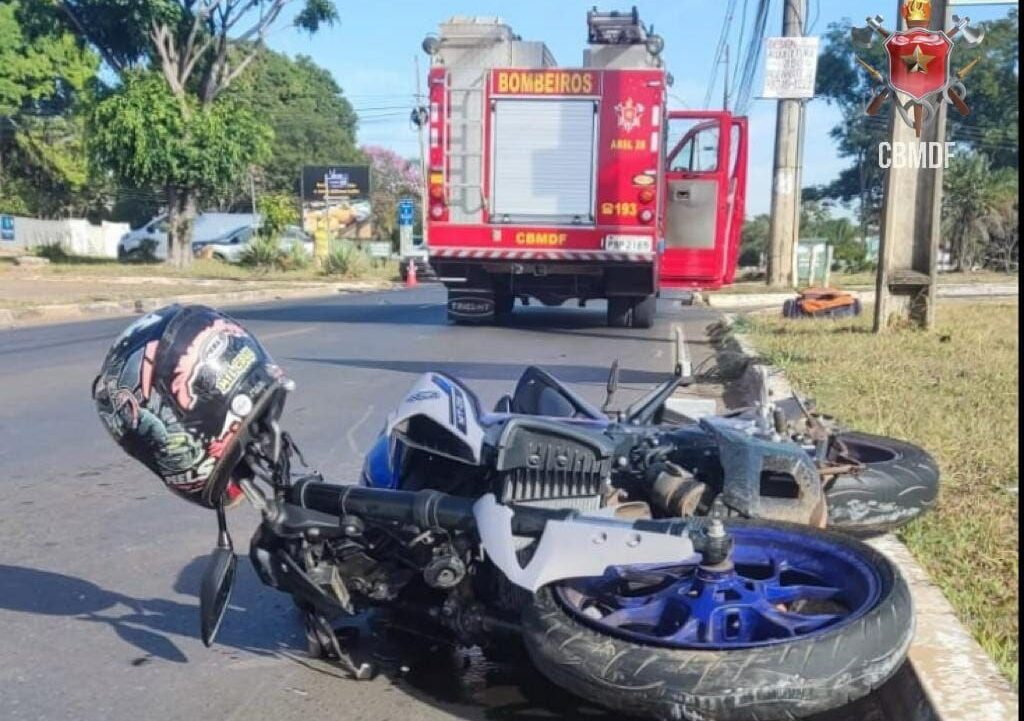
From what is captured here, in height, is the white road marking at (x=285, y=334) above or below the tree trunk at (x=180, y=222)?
below

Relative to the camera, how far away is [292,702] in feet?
10.2

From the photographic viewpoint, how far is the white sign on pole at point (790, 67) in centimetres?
1842

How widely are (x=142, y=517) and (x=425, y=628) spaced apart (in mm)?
2348

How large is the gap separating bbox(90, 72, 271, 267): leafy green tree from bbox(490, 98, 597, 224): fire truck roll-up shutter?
16228mm

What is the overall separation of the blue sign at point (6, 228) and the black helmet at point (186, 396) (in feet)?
153

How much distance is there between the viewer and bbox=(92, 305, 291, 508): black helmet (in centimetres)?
280

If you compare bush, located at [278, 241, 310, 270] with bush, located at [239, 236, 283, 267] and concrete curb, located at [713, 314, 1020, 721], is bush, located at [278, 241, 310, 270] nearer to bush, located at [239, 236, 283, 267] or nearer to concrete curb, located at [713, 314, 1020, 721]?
bush, located at [239, 236, 283, 267]

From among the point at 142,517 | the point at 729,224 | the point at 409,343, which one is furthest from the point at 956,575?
the point at 729,224

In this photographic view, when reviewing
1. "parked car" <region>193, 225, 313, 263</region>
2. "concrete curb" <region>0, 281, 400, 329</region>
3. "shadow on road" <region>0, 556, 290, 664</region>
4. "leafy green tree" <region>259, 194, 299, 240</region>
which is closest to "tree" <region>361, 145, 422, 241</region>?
"parked car" <region>193, 225, 313, 263</region>

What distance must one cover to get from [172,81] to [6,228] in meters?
20.7

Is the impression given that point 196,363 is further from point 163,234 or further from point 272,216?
point 163,234

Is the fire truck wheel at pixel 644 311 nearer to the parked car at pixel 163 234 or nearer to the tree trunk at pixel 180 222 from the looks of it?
the tree trunk at pixel 180 222

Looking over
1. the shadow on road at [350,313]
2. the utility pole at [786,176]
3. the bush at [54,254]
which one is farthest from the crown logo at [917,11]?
the bush at [54,254]

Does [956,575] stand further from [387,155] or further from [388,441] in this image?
[387,155]
